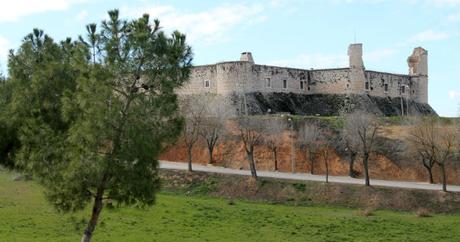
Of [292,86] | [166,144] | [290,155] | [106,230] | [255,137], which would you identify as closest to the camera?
[166,144]

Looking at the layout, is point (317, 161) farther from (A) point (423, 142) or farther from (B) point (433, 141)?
(B) point (433, 141)

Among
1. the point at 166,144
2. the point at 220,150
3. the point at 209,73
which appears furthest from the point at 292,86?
the point at 166,144

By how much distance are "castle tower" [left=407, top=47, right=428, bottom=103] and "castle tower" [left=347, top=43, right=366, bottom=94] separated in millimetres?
9214

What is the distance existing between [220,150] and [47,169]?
4065 centimetres

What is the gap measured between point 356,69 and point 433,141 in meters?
26.9

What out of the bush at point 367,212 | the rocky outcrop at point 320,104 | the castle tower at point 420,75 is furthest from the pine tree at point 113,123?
the castle tower at point 420,75

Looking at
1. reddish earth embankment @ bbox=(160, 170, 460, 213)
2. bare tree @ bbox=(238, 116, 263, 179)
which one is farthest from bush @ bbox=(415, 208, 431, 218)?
bare tree @ bbox=(238, 116, 263, 179)

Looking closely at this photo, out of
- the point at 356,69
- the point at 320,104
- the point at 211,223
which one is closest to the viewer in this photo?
the point at 211,223

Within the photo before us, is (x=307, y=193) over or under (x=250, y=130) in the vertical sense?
under

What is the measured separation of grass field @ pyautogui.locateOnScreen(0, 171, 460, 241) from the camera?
→ 2520cm

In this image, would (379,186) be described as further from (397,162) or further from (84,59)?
(84,59)

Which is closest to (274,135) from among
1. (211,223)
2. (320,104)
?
(320,104)

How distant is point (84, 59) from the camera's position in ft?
54.3

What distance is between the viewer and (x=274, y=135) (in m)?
52.6
